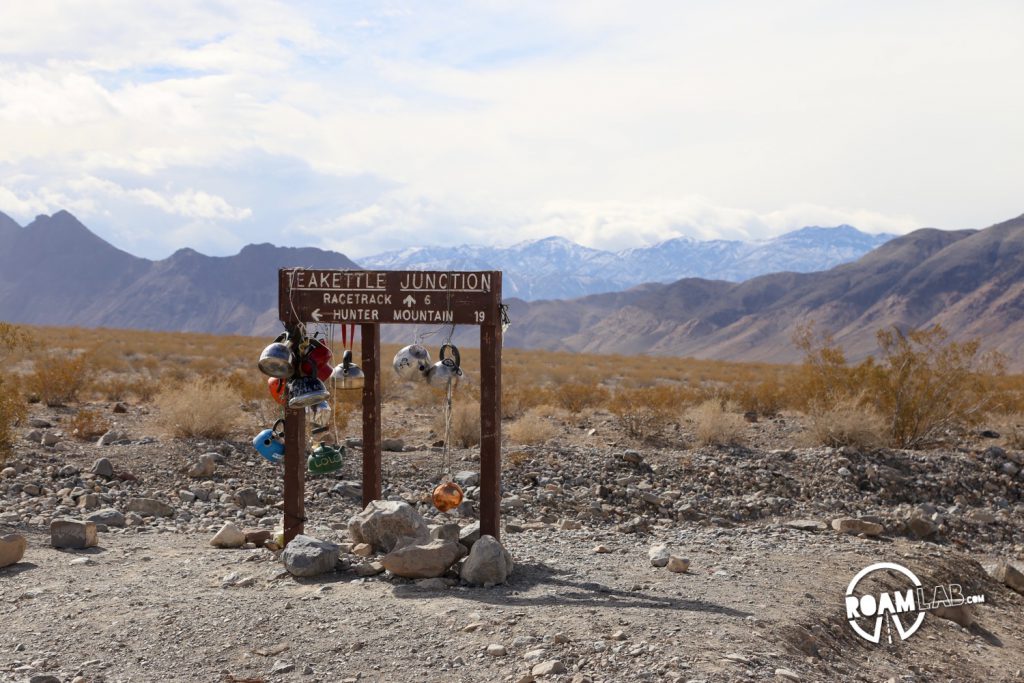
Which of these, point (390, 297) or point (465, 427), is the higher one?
point (390, 297)

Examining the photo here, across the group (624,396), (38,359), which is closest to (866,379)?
(624,396)

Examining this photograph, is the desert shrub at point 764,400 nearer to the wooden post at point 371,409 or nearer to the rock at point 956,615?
the rock at point 956,615

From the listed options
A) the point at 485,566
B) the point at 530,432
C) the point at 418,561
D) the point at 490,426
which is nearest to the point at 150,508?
the point at 418,561

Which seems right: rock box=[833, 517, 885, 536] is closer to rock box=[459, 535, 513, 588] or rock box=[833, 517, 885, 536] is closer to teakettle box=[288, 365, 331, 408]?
rock box=[459, 535, 513, 588]

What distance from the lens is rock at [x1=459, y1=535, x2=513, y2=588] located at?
804 cm

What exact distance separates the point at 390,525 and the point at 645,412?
9.74 m

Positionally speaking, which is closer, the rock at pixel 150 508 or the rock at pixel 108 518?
the rock at pixel 108 518

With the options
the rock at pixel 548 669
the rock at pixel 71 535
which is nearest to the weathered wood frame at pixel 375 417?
the rock at pixel 71 535

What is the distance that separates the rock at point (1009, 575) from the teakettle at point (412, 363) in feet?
20.5

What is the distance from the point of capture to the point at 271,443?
31.2ft

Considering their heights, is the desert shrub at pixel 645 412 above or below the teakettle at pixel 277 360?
below

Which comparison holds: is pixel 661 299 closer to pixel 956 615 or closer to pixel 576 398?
pixel 576 398

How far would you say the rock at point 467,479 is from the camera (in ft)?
42.7

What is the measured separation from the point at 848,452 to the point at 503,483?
17.8 ft
